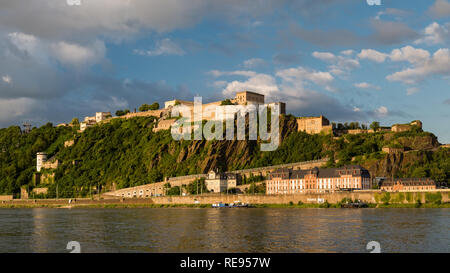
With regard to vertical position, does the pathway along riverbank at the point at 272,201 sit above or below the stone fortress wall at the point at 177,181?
below

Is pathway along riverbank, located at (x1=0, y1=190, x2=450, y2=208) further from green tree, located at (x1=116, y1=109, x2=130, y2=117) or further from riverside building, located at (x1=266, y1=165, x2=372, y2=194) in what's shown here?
green tree, located at (x1=116, y1=109, x2=130, y2=117)

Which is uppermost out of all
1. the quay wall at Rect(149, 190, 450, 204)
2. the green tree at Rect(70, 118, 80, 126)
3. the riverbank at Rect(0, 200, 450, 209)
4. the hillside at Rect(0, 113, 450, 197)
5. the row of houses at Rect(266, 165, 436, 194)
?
the green tree at Rect(70, 118, 80, 126)

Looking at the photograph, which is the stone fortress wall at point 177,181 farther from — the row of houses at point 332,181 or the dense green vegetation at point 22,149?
the dense green vegetation at point 22,149

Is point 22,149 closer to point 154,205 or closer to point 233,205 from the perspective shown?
point 154,205

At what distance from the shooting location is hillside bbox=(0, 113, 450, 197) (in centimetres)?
8894

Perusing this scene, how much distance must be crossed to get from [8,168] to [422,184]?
101369mm

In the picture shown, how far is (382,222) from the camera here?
45.7 meters

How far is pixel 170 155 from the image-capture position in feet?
376

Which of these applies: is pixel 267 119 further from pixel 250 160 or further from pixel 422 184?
pixel 422 184

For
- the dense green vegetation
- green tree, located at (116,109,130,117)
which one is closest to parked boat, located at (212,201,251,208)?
the dense green vegetation

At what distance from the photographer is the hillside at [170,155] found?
8894 centimetres

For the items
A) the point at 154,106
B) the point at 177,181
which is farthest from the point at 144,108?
the point at 177,181

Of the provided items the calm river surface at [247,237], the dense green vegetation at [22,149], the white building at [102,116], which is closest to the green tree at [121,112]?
the white building at [102,116]
